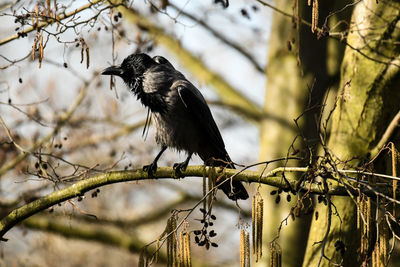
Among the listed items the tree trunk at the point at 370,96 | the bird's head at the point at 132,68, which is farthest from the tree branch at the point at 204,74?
the tree trunk at the point at 370,96

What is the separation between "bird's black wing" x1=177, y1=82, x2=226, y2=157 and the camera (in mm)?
5656

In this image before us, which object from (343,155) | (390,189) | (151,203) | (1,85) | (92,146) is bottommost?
(390,189)

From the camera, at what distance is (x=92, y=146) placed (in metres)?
8.31

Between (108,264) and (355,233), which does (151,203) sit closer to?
(108,264)

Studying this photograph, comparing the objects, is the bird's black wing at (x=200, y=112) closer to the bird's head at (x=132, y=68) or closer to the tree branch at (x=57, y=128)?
the bird's head at (x=132, y=68)

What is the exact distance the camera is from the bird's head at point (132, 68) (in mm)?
6043

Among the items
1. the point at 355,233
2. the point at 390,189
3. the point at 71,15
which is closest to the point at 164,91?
the point at 71,15

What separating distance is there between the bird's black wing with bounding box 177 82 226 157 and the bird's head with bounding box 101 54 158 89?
21.9 inches

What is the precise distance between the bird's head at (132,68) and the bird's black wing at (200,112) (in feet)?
1.83

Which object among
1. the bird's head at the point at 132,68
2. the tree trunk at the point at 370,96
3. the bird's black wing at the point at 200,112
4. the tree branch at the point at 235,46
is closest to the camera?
the tree trunk at the point at 370,96

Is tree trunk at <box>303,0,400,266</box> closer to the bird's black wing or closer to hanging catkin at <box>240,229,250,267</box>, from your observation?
the bird's black wing

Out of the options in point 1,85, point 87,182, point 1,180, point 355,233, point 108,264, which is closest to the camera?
point 87,182

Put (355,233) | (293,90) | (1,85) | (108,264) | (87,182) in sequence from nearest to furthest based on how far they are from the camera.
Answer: (87,182) → (355,233) → (1,85) → (293,90) → (108,264)

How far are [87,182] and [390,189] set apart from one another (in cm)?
225
